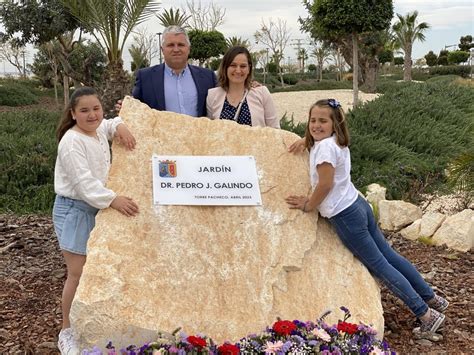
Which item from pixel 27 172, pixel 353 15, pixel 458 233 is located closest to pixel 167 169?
pixel 458 233

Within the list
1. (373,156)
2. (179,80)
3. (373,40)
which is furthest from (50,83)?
(179,80)

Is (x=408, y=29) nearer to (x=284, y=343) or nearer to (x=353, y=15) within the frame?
(x=353, y=15)

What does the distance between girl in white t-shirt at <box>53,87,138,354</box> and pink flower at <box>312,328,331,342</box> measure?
124cm

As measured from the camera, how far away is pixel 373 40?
2761 cm

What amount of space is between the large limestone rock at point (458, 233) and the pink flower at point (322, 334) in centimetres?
282

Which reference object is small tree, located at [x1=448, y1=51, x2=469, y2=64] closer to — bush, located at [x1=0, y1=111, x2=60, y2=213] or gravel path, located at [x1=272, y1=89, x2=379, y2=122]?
gravel path, located at [x1=272, y1=89, x2=379, y2=122]

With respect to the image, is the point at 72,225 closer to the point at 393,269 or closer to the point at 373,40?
the point at 393,269

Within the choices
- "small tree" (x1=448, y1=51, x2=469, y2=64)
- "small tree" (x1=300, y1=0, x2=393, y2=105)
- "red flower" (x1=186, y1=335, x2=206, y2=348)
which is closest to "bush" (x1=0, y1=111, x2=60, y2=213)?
"red flower" (x1=186, y1=335, x2=206, y2=348)

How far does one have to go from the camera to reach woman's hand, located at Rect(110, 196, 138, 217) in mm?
3182

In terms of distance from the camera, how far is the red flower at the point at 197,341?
2564 mm

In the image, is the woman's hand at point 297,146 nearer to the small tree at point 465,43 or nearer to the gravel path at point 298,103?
the gravel path at point 298,103

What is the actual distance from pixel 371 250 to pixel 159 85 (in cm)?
186

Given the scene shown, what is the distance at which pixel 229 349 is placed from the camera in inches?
102

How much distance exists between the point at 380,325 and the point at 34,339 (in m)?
2.16
